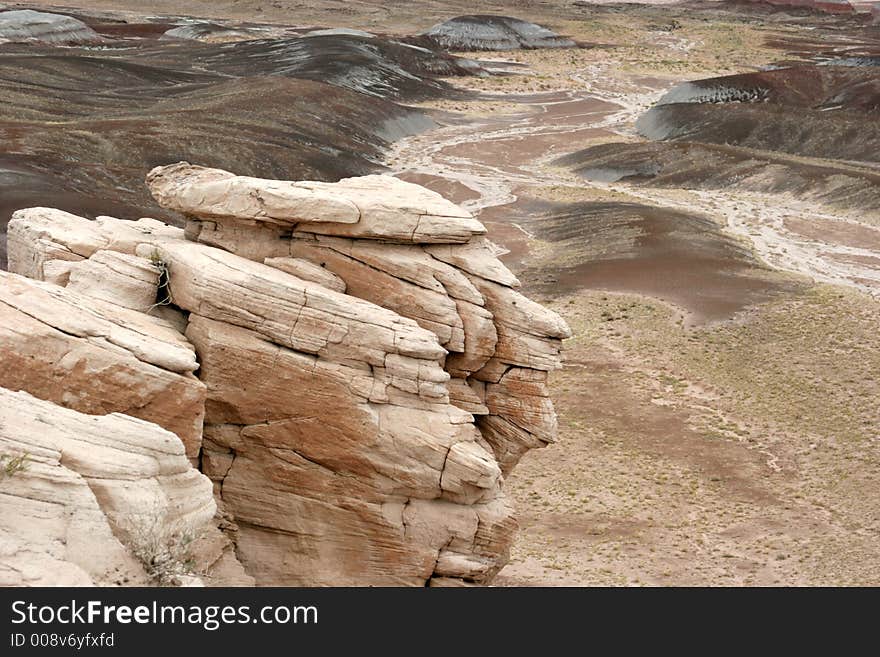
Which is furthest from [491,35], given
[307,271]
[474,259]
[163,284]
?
[163,284]

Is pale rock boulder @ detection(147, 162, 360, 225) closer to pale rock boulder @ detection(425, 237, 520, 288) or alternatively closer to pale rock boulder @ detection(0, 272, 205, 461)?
pale rock boulder @ detection(425, 237, 520, 288)

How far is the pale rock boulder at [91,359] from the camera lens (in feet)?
50.8

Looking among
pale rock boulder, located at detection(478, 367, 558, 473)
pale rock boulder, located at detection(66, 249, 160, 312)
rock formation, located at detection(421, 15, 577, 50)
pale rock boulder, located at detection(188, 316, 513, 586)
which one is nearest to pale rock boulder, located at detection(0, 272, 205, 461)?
pale rock boulder, located at detection(66, 249, 160, 312)

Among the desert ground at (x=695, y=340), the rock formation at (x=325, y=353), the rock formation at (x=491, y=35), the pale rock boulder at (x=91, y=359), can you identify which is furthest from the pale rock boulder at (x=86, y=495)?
the rock formation at (x=491, y=35)

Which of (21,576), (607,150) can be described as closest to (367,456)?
(21,576)

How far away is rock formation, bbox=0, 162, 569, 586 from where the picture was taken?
17.9 meters

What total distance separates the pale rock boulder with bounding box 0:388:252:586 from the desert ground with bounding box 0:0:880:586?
11332mm

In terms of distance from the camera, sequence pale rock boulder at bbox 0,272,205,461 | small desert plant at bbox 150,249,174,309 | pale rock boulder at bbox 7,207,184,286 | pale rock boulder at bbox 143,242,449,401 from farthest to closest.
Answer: pale rock boulder at bbox 7,207,184,286
small desert plant at bbox 150,249,174,309
pale rock boulder at bbox 143,242,449,401
pale rock boulder at bbox 0,272,205,461

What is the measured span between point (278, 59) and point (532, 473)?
10010 cm

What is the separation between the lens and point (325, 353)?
1800 centimetres

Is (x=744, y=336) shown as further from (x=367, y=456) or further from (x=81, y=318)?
(x=81, y=318)

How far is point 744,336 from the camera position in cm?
4453

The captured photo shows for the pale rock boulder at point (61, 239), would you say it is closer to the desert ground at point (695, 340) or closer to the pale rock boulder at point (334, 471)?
the pale rock boulder at point (334, 471)

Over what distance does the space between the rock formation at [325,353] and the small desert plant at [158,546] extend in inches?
107
